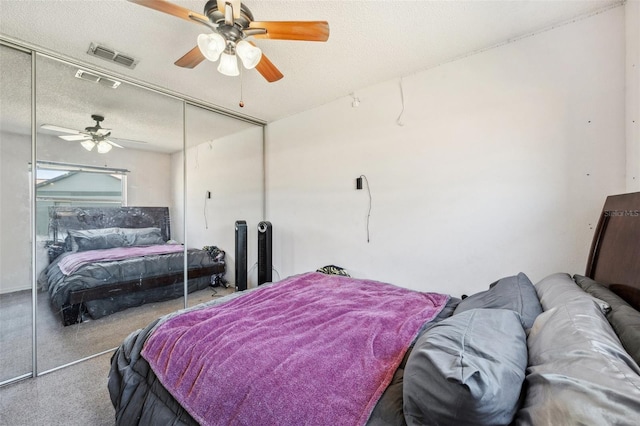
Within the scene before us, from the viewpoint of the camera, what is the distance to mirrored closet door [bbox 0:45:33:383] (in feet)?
6.77

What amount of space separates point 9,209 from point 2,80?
976mm

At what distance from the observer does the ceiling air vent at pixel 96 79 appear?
2.38 m

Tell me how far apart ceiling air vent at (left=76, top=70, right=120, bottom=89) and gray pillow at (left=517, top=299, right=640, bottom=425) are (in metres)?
3.55

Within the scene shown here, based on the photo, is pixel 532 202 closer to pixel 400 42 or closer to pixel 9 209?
pixel 400 42

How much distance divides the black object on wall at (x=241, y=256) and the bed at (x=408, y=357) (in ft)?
5.70

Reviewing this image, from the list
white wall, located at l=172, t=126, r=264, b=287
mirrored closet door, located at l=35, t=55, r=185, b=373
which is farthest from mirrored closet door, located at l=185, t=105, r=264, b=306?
mirrored closet door, located at l=35, t=55, r=185, b=373

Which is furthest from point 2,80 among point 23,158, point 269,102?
point 269,102

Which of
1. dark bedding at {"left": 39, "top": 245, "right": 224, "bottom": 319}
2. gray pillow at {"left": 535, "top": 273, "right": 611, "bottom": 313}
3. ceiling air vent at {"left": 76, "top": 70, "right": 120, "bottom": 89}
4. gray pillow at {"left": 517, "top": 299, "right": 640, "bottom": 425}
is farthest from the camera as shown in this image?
ceiling air vent at {"left": 76, "top": 70, "right": 120, "bottom": 89}

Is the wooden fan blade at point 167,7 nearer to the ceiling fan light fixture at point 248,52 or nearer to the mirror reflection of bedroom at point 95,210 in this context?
the ceiling fan light fixture at point 248,52

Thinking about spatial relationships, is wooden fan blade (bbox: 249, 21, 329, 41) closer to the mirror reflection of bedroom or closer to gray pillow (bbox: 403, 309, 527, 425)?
gray pillow (bbox: 403, 309, 527, 425)

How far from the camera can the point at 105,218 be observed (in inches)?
99.9

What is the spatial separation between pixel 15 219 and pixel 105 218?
0.56 metres

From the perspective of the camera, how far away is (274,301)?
1771 millimetres

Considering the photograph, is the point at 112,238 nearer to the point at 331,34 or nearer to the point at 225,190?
the point at 225,190
